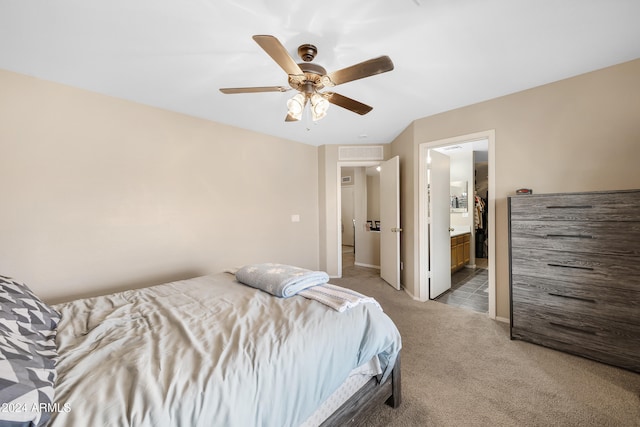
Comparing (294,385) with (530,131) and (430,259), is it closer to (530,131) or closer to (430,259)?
(430,259)

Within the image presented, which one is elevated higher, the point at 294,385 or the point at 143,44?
the point at 143,44

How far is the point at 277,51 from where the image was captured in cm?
132

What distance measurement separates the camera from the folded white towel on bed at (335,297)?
4.80 ft

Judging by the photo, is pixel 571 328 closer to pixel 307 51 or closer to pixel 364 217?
pixel 307 51

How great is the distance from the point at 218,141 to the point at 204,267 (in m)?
1.58

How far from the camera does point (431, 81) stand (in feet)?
7.43

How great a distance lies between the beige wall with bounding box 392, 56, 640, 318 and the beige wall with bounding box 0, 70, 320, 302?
277 centimetres

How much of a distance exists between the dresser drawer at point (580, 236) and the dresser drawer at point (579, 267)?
0.05m

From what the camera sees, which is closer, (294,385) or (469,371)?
(294,385)

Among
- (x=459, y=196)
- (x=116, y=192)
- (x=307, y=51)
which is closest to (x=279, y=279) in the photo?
(x=307, y=51)

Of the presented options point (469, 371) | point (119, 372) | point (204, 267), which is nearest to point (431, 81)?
point (469, 371)

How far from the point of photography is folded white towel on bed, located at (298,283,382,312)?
1.46 metres

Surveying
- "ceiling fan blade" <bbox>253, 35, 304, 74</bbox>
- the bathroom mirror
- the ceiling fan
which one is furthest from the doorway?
"ceiling fan blade" <bbox>253, 35, 304, 74</bbox>

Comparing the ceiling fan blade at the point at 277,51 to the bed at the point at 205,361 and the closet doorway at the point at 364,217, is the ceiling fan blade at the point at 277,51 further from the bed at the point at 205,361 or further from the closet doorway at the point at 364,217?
the closet doorway at the point at 364,217
